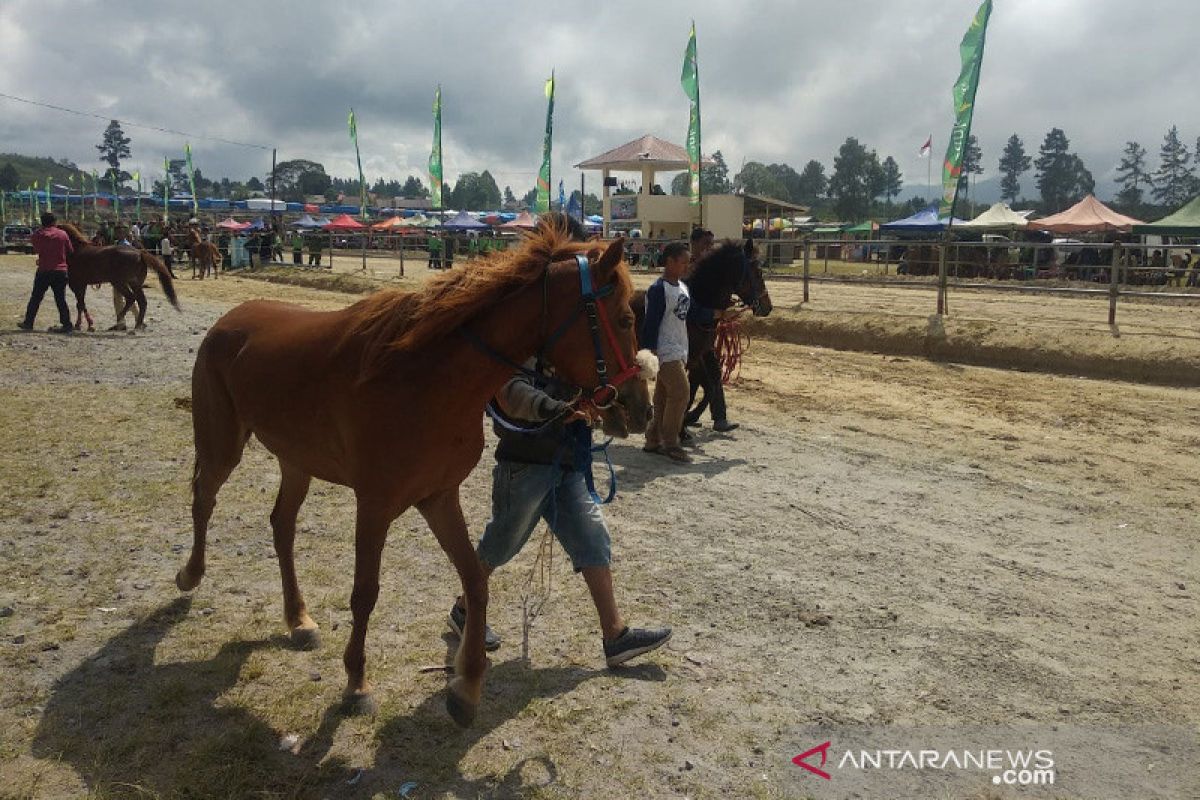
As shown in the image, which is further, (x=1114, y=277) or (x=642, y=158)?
(x=642, y=158)

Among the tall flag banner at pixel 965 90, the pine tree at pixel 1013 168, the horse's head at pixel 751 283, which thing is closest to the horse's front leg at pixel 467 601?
the horse's head at pixel 751 283

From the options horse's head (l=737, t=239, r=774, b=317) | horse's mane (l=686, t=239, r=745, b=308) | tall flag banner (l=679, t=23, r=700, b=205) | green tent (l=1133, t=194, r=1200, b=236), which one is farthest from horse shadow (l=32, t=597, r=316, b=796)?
green tent (l=1133, t=194, r=1200, b=236)

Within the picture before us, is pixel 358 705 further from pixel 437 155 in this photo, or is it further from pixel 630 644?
pixel 437 155

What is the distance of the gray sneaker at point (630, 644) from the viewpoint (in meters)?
3.87

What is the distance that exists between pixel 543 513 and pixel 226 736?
5.11 ft

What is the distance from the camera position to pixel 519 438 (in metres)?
3.86

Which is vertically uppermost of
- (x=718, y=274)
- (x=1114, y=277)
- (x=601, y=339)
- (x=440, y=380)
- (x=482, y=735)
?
(x=1114, y=277)

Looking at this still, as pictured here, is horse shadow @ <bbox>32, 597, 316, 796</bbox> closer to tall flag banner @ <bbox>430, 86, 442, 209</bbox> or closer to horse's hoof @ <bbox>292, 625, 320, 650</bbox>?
horse's hoof @ <bbox>292, 625, 320, 650</bbox>

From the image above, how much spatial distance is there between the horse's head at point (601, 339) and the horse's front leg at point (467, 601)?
762 mm

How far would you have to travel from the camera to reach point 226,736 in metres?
3.29

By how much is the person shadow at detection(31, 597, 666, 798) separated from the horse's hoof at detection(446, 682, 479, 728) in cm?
Result: 8

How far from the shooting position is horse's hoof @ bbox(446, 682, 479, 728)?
3352 mm

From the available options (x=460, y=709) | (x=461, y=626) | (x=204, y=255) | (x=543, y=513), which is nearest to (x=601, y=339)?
(x=543, y=513)

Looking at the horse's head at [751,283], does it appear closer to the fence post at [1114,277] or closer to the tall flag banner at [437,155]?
the fence post at [1114,277]
